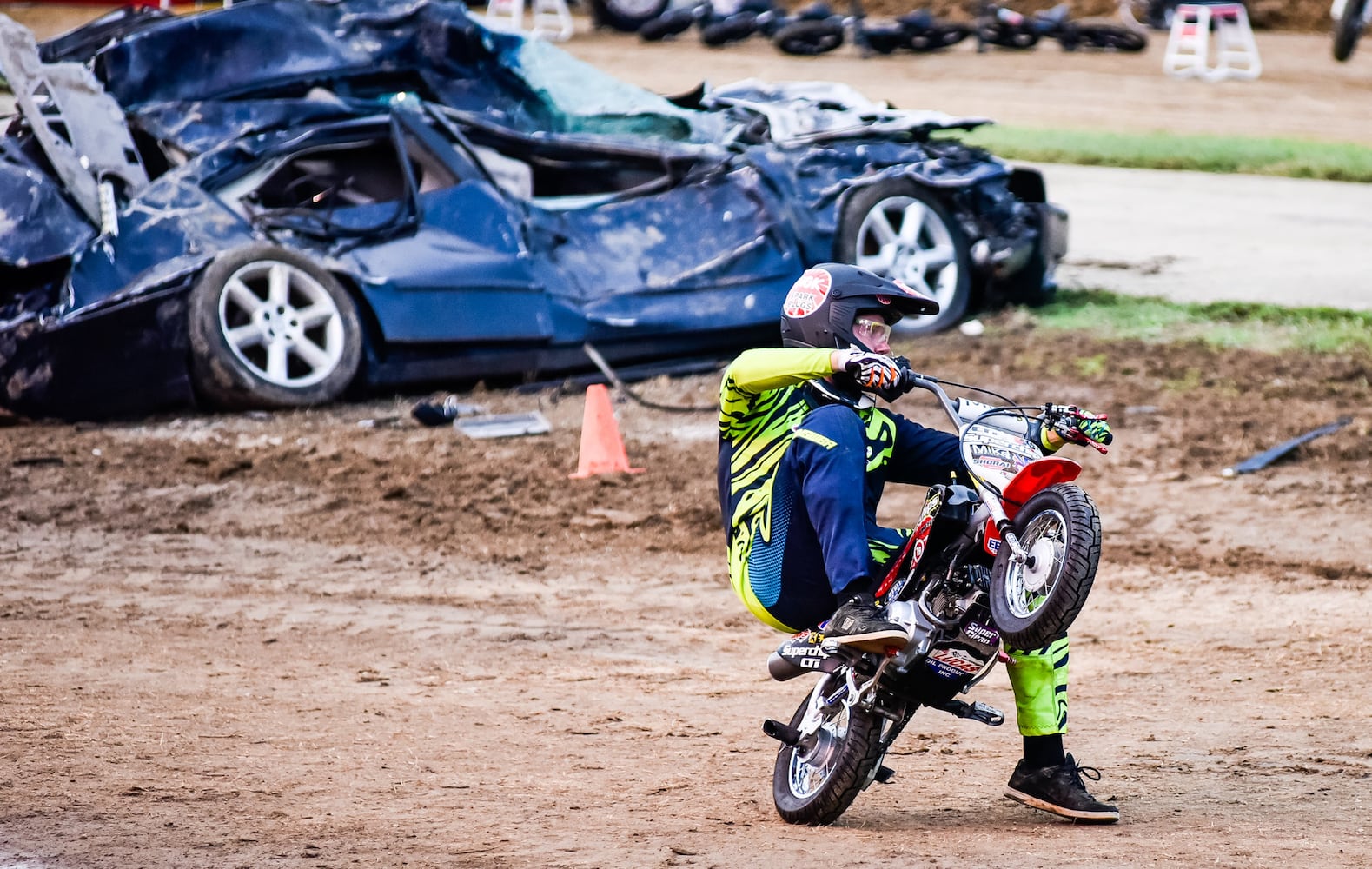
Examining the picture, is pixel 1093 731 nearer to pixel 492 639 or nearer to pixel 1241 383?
pixel 492 639

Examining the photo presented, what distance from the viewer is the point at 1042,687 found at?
488 cm

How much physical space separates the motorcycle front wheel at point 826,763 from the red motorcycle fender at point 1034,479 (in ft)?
2.28

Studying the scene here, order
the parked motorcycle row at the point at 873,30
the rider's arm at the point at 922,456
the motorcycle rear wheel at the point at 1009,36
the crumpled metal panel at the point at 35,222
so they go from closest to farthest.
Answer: the rider's arm at the point at 922,456 → the crumpled metal panel at the point at 35,222 → the parked motorcycle row at the point at 873,30 → the motorcycle rear wheel at the point at 1009,36

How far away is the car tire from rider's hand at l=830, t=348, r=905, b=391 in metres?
23.7

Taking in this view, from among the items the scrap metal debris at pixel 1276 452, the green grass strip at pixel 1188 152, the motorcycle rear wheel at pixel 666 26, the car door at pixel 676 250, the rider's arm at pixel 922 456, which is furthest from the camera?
the motorcycle rear wheel at pixel 666 26

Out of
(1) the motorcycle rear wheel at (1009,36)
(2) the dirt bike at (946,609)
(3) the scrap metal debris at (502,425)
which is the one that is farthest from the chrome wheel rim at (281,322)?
(1) the motorcycle rear wheel at (1009,36)

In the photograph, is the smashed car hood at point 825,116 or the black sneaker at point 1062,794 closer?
the black sneaker at point 1062,794

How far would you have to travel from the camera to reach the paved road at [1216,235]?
1261 cm

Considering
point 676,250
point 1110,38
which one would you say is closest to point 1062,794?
point 676,250

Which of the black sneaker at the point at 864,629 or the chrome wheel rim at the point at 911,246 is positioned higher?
the black sneaker at the point at 864,629

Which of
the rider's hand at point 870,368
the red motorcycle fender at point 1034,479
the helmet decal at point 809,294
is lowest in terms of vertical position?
the red motorcycle fender at point 1034,479

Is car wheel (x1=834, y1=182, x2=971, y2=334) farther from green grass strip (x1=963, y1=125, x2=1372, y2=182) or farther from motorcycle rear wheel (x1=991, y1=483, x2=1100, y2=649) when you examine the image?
green grass strip (x1=963, y1=125, x2=1372, y2=182)

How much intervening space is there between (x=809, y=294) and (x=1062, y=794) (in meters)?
1.54

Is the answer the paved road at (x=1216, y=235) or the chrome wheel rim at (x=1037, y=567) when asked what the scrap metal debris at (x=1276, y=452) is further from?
the chrome wheel rim at (x=1037, y=567)
